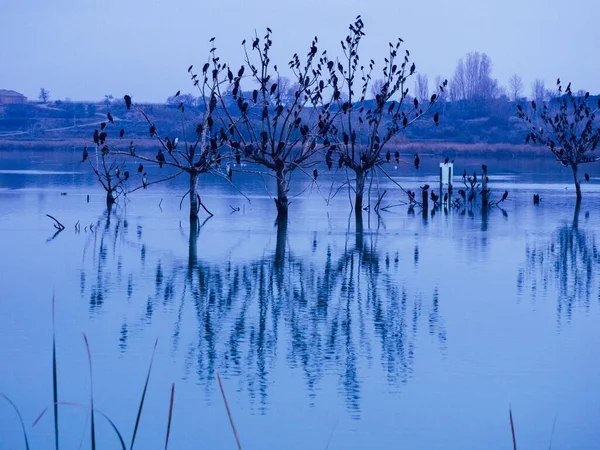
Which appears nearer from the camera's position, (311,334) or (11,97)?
(311,334)

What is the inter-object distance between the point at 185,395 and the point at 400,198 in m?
26.5

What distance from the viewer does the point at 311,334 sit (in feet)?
35.5

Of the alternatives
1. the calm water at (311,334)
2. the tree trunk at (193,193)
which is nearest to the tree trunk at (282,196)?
the tree trunk at (193,193)

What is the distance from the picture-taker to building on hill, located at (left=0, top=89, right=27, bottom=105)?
183 metres

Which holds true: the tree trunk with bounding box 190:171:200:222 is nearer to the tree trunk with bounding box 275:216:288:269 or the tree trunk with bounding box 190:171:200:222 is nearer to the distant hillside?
the tree trunk with bounding box 275:216:288:269

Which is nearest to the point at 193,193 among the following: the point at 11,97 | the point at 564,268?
the point at 564,268

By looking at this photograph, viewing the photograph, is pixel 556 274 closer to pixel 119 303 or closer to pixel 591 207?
pixel 119 303

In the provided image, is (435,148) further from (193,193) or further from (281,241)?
(281,241)

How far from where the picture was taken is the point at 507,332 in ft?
36.7

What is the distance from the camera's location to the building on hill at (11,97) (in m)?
183

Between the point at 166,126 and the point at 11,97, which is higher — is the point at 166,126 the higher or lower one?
the lower one

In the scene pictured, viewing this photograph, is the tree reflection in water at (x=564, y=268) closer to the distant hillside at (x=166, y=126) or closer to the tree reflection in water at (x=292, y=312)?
the tree reflection in water at (x=292, y=312)

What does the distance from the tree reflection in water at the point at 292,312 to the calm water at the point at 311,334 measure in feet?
0.12

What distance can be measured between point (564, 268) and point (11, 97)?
592ft
